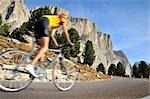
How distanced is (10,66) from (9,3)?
19101 cm

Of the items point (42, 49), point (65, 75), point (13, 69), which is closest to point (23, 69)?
point (13, 69)

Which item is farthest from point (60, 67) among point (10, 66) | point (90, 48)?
point (90, 48)

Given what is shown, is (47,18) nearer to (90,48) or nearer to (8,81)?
(8,81)

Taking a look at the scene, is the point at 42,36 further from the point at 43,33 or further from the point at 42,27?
the point at 42,27

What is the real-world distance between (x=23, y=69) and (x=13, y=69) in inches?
9.2

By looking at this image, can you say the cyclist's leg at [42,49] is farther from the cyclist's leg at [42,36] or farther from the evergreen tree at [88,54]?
the evergreen tree at [88,54]

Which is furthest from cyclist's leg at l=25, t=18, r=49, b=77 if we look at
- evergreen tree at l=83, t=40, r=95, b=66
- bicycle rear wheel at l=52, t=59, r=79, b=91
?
evergreen tree at l=83, t=40, r=95, b=66

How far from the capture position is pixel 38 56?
8172 millimetres

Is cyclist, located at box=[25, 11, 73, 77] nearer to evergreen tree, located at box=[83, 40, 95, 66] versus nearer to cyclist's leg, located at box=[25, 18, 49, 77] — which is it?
cyclist's leg, located at box=[25, 18, 49, 77]

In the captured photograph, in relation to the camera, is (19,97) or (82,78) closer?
(19,97)

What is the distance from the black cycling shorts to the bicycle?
85 cm

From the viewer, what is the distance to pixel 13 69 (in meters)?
8.12

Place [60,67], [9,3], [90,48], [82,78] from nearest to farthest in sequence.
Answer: [60,67]
[82,78]
[90,48]
[9,3]

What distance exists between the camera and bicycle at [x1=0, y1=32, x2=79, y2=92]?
26.8 ft
